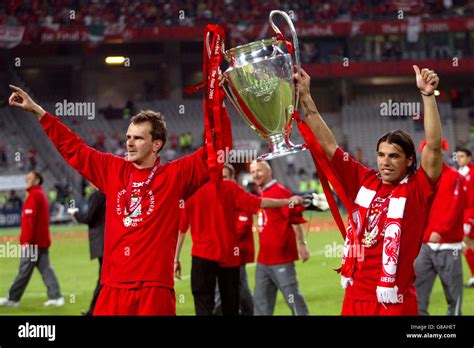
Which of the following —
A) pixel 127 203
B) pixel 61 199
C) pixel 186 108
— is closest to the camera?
pixel 127 203

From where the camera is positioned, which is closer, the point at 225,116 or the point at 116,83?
the point at 225,116

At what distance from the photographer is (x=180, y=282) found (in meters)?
14.8

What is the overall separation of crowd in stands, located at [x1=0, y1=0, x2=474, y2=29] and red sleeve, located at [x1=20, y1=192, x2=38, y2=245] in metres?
25.6

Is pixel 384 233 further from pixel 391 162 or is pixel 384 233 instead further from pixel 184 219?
pixel 184 219

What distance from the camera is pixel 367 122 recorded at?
39.7m

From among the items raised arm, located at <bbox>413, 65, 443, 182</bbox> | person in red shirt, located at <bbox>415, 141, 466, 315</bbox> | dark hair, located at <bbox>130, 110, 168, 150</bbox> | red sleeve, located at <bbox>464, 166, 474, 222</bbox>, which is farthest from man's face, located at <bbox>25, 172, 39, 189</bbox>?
raised arm, located at <bbox>413, 65, 443, 182</bbox>

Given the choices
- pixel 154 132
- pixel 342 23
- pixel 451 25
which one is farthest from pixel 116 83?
pixel 154 132

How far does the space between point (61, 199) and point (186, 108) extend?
36.3ft

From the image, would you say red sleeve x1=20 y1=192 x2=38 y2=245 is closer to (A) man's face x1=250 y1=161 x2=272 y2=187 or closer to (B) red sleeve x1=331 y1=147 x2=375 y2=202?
(A) man's face x1=250 y1=161 x2=272 y2=187

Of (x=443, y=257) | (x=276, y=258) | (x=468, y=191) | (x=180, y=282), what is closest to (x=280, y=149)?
(x=276, y=258)

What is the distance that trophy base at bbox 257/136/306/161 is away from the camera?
4202 mm

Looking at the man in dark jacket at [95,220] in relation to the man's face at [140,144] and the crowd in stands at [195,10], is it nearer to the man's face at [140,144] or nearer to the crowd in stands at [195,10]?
the man's face at [140,144]
